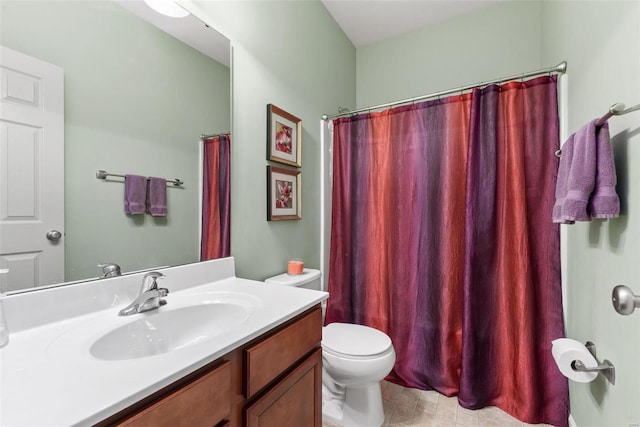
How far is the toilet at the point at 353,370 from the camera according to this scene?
1.36 meters

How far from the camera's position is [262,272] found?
1.55m

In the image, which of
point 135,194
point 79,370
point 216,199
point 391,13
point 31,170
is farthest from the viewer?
point 391,13

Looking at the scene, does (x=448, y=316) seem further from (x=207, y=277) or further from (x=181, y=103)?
(x=181, y=103)

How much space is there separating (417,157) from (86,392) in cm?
183

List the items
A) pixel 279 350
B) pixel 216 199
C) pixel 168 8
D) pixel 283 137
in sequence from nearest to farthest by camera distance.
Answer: pixel 279 350, pixel 168 8, pixel 216 199, pixel 283 137

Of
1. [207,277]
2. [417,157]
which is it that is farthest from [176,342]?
[417,157]

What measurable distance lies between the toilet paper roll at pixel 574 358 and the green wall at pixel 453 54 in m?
1.72

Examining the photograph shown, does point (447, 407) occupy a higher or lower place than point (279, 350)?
lower

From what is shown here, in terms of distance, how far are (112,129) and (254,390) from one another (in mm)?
944

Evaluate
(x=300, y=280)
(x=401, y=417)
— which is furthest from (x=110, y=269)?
(x=401, y=417)

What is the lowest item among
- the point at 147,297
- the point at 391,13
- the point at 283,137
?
the point at 147,297

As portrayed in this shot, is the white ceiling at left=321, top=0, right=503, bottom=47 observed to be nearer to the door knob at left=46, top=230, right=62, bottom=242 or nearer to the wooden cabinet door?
the door knob at left=46, top=230, right=62, bottom=242

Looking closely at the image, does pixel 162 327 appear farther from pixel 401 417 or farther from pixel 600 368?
pixel 600 368

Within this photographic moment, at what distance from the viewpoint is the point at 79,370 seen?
550mm
